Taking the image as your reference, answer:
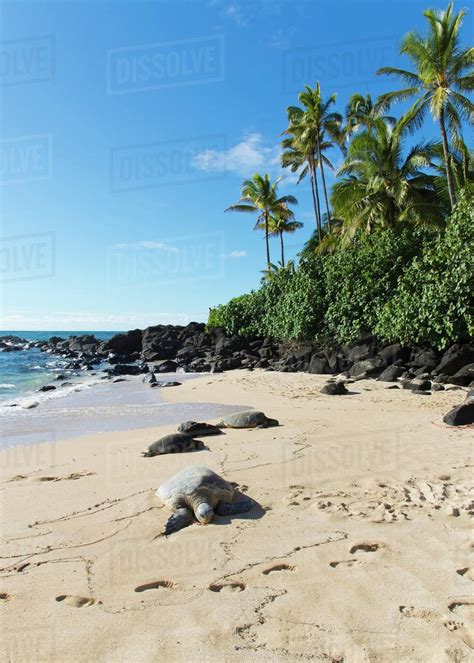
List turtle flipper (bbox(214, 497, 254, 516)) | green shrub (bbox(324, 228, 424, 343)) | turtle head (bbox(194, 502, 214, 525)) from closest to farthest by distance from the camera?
turtle head (bbox(194, 502, 214, 525)) < turtle flipper (bbox(214, 497, 254, 516)) < green shrub (bbox(324, 228, 424, 343))

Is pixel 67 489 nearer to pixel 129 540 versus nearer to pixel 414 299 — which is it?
pixel 129 540

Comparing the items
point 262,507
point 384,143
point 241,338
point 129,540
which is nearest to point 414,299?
point 384,143

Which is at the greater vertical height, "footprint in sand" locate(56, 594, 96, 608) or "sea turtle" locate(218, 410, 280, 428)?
"sea turtle" locate(218, 410, 280, 428)

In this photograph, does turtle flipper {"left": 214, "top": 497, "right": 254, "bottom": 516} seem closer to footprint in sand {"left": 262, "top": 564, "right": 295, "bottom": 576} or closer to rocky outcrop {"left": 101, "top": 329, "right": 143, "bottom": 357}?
footprint in sand {"left": 262, "top": 564, "right": 295, "bottom": 576}

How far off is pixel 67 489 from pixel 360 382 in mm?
10267

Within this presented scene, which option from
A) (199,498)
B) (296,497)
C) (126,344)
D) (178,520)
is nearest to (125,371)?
(126,344)

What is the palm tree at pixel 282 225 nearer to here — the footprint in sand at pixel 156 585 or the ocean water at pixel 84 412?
the ocean water at pixel 84 412

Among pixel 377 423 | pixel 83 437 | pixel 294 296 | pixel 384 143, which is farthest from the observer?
pixel 294 296

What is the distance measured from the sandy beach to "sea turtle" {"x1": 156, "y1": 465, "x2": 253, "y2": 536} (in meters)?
0.12

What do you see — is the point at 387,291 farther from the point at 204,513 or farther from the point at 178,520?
the point at 178,520

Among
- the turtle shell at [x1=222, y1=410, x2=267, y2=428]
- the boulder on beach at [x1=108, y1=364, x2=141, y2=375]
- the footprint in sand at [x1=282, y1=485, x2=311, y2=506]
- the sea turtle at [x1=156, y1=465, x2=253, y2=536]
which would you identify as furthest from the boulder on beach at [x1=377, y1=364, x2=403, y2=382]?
the boulder on beach at [x1=108, y1=364, x2=141, y2=375]

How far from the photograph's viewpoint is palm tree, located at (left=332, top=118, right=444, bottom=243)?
67.3ft

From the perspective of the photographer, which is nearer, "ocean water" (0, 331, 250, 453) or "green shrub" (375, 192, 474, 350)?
"ocean water" (0, 331, 250, 453)

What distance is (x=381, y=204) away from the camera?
21250 millimetres
